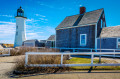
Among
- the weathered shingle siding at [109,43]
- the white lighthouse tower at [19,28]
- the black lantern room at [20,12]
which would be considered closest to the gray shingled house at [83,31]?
the weathered shingle siding at [109,43]

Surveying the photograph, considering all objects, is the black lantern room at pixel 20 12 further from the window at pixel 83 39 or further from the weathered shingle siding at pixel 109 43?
the weathered shingle siding at pixel 109 43

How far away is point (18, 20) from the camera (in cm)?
2953

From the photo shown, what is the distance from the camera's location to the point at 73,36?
17594 millimetres

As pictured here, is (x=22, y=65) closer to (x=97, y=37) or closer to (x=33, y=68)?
(x=33, y=68)

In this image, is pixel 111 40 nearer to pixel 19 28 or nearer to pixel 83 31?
pixel 83 31

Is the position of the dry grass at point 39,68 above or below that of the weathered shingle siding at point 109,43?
below

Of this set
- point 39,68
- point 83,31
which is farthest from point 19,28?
point 39,68

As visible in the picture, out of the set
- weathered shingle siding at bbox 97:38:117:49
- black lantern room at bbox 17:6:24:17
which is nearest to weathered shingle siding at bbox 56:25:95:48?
weathered shingle siding at bbox 97:38:117:49

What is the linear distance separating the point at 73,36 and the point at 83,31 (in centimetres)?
208

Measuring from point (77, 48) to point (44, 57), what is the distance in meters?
10.7

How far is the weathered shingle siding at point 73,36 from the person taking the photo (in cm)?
1538

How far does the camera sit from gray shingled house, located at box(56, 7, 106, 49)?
15258 mm

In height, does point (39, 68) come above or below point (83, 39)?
below

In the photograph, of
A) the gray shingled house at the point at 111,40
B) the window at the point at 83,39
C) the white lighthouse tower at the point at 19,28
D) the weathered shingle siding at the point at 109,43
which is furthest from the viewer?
the white lighthouse tower at the point at 19,28
